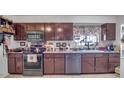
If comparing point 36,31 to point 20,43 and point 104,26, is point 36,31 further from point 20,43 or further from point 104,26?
point 104,26

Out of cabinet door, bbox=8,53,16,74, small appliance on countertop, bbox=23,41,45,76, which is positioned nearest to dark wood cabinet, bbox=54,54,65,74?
small appliance on countertop, bbox=23,41,45,76

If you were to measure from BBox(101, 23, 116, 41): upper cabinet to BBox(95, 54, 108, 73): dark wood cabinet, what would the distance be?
21 cm

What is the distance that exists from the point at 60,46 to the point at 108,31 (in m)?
0.63

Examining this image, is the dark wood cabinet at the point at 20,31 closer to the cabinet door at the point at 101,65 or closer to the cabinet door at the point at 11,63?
the cabinet door at the point at 11,63

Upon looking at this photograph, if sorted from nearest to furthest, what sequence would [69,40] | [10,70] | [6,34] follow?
[6,34]
[10,70]
[69,40]

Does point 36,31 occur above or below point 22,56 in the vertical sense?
above

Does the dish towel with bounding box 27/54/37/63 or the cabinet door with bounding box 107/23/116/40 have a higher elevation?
the cabinet door with bounding box 107/23/116/40

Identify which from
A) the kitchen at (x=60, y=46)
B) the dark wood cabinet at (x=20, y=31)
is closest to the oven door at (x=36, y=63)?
the kitchen at (x=60, y=46)

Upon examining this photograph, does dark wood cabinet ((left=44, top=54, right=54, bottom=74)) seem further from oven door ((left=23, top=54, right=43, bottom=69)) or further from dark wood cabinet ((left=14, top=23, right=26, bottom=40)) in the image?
dark wood cabinet ((left=14, top=23, right=26, bottom=40))

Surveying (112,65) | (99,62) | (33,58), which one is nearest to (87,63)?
(99,62)

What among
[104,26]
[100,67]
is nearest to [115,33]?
[104,26]

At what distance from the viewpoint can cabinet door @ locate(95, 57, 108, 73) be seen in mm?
1585
